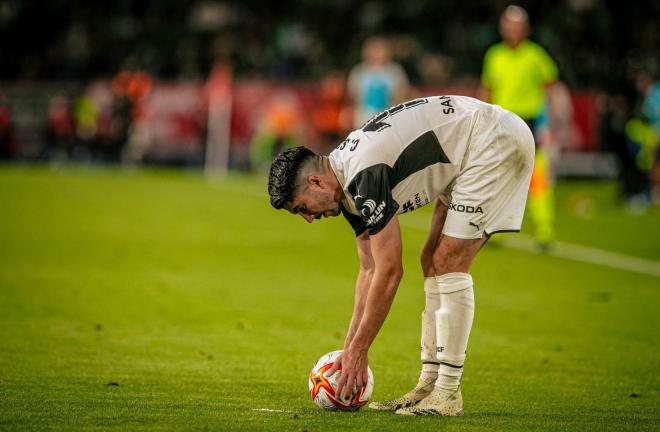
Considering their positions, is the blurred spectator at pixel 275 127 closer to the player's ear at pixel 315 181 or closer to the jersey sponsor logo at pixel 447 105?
the jersey sponsor logo at pixel 447 105

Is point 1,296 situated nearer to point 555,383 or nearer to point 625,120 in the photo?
point 555,383

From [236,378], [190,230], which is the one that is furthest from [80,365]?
[190,230]

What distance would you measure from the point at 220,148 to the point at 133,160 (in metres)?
3.18

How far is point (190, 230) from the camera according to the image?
53.5 ft

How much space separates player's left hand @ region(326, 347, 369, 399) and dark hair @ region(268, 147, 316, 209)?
2.68 feet

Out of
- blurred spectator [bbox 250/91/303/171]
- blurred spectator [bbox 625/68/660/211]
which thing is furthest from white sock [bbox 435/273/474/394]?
blurred spectator [bbox 250/91/303/171]

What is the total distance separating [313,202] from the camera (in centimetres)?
557

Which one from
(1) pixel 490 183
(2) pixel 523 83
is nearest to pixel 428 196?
(1) pixel 490 183

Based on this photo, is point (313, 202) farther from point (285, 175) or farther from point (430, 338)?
point (430, 338)

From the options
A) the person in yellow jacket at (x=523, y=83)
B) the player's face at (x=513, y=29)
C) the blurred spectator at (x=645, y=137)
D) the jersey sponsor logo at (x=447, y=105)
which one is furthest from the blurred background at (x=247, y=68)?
the jersey sponsor logo at (x=447, y=105)

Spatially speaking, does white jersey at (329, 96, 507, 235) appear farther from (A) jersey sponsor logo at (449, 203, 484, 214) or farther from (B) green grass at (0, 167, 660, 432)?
(B) green grass at (0, 167, 660, 432)

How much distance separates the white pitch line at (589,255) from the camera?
43.1ft

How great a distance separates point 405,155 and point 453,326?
0.98 metres

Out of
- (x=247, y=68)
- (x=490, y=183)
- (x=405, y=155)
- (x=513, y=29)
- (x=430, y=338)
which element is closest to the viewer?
(x=405, y=155)
